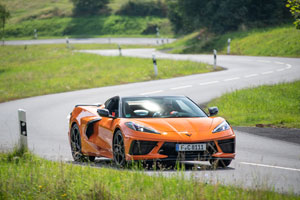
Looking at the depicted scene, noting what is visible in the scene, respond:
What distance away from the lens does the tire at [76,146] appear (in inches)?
416

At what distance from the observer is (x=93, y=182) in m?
7.10

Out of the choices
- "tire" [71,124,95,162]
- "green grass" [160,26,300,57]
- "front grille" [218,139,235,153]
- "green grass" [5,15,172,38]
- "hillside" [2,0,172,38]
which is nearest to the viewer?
"front grille" [218,139,235,153]

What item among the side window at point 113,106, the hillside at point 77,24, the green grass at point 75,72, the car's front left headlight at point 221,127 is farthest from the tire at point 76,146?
the hillside at point 77,24

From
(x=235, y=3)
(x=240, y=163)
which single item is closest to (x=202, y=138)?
(x=240, y=163)

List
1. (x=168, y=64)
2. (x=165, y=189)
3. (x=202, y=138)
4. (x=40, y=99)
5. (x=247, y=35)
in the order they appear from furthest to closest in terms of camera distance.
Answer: (x=247, y=35) → (x=168, y=64) → (x=40, y=99) → (x=202, y=138) → (x=165, y=189)

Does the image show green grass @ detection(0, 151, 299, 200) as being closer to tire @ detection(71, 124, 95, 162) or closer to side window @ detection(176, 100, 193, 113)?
tire @ detection(71, 124, 95, 162)

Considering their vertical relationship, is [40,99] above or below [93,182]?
below

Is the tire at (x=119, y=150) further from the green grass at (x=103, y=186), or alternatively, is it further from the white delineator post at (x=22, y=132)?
the white delineator post at (x=22, y=132)

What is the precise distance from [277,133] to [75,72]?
82.4 feet

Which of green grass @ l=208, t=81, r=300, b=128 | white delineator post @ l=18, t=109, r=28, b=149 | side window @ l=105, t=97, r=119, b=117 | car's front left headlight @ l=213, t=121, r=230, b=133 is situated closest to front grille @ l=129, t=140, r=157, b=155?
car's front left headlight @ l=213, t=121, r=230, b=133

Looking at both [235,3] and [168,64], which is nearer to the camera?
[168,64]

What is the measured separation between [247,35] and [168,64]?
12.7m

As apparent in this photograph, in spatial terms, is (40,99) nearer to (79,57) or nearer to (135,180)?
(135,180)

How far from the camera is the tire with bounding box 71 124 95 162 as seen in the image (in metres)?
10.6
